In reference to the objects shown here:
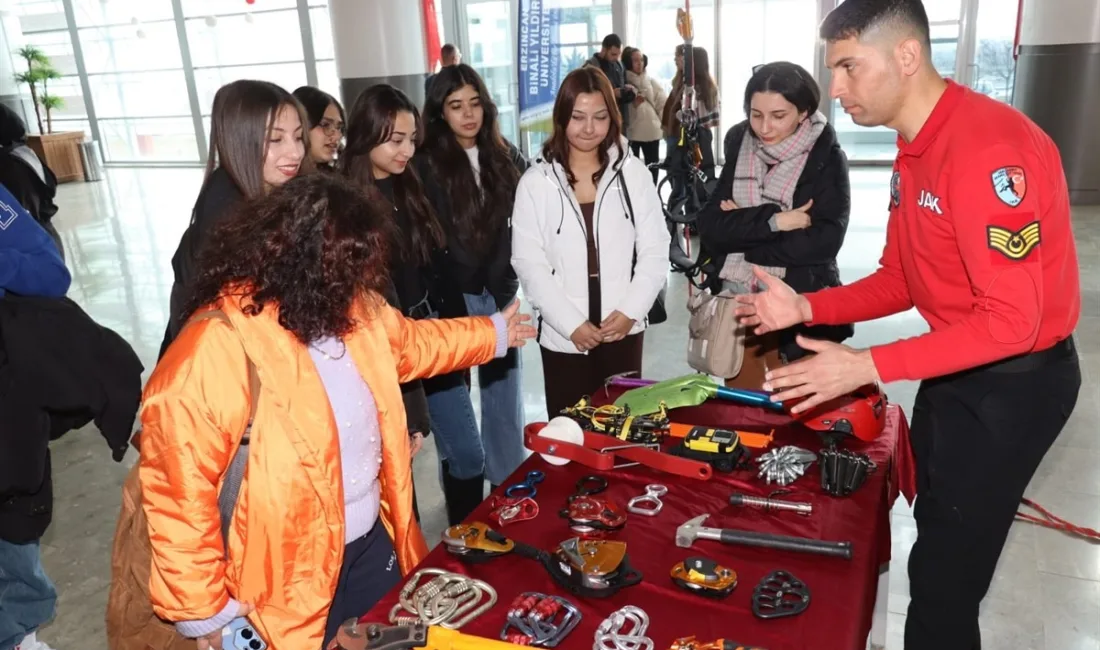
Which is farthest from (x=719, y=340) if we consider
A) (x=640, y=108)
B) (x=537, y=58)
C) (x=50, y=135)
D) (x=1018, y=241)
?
(x=50, y=135)

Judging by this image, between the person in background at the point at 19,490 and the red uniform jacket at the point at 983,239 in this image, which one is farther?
the person in background at the point at 19,490

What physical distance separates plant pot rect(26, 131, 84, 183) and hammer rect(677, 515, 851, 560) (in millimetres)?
13390

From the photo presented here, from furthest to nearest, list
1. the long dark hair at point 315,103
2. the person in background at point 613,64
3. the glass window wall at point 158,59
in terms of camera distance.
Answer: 1. the glass window wall at point 158,59
2. the person in background at point 613,64
3. the long dark hair at point 315,103

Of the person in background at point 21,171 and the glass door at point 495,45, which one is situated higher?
the glass door at point 495,45

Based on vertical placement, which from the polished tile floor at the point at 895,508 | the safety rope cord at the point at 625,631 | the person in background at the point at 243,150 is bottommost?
the polished tile floor at the point at 895,508

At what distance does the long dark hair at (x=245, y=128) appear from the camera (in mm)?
1861

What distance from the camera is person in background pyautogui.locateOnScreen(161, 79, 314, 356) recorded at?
1.86m

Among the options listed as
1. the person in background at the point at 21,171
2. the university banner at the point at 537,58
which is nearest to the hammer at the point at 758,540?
the person in background at the point at 21,171

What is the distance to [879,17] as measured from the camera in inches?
60.1

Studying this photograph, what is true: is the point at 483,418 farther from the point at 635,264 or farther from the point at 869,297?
the point at 869,297

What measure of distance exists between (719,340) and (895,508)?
1.03m

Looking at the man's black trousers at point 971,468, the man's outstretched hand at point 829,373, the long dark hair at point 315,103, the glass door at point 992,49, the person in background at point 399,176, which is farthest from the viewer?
the glass door at point 992,49

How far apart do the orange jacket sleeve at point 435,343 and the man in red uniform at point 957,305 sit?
2.03ft

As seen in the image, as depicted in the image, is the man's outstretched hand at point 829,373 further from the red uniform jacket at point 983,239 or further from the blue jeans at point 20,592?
the blue jeans at point 20,592
